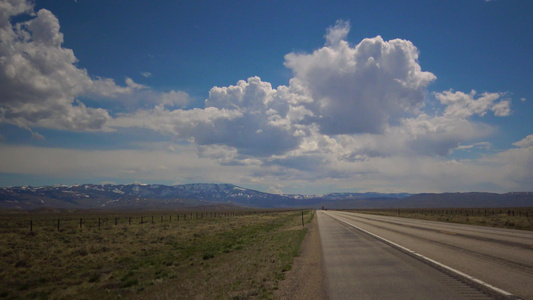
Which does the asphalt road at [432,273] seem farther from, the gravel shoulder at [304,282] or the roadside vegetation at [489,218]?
the roadside vegetation at [489,218]

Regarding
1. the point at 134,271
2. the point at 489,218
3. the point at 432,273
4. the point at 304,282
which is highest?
the point at 432,273

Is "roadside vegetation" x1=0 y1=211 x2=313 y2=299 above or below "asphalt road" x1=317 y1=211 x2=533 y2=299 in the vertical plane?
below

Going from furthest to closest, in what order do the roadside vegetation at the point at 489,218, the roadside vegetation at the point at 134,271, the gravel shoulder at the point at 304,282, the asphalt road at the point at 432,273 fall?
1. the roadside vegetation at the point at 489,218
2. the roadside vegetation at the point at 134,271
3. the gravel shoulder at the point at 304,282
4. the asphalt road at the point at 432,273

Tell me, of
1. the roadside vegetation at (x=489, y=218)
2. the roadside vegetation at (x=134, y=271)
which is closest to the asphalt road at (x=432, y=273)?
the roadside vegetation at (x=134, y=271)

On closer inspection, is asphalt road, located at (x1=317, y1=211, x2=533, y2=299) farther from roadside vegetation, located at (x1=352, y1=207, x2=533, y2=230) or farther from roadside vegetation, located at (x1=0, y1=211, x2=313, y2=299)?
roadside vegetation, located at (x1=352, y1=207, x2=533, y2=230)

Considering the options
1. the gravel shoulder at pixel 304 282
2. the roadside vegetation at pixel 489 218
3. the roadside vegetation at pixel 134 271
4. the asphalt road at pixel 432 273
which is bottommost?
the roadside vegetation at pixel 489 218

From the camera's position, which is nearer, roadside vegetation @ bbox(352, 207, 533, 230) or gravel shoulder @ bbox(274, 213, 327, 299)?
gravel shoulder @ bbox(274, 213, 327, 299)

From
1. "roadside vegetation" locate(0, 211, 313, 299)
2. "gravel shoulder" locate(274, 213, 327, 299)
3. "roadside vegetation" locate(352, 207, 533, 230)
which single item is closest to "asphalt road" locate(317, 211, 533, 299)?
"gravel shoulder" locate(274, 213, 327, 299)

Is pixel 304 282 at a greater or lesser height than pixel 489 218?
greater

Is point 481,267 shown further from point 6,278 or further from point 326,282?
point 6,278

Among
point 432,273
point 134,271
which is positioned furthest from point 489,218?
point 134,271

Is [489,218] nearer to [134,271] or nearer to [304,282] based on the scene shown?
[304,282]

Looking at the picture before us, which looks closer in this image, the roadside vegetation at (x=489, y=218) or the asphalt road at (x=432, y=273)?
the asphalt road at (x=432, y=273)

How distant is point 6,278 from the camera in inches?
619
